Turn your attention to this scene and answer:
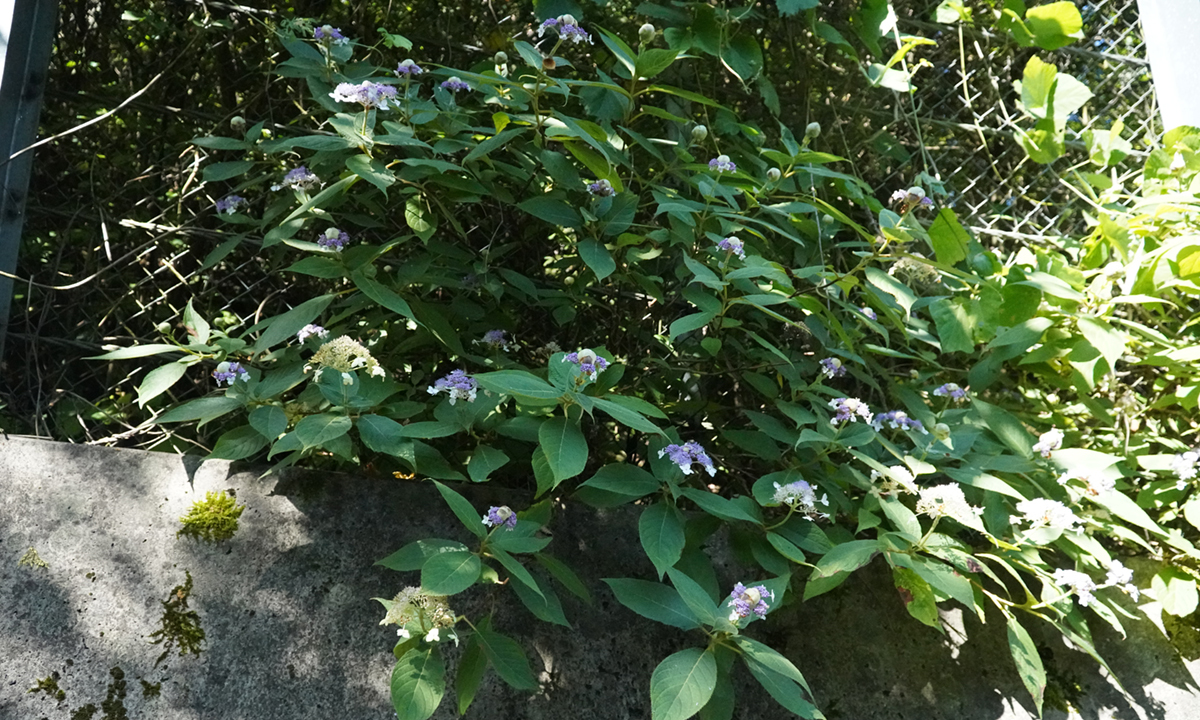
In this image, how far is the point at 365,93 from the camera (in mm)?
1633

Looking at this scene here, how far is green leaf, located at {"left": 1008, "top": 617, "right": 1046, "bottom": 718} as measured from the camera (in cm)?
174

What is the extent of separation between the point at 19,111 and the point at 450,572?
1576mm

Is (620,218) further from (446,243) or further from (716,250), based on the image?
(446,243)

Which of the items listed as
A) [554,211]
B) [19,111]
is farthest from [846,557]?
[19,111]

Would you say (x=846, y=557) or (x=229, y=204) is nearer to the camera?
(x=846, y=557)

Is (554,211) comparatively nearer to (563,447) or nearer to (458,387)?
(458,387)

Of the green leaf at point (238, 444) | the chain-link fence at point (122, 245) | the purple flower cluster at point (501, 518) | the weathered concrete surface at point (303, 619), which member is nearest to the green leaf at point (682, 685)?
the purple flower cluster at point (501, 518)

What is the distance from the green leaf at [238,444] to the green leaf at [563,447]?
0.69 metres

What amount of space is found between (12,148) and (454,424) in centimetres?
131

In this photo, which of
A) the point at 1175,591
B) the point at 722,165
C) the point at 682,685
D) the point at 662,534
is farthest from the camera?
the point at 1175,591

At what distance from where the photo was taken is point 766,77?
95.7 inches

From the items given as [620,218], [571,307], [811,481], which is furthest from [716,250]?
[811,481]

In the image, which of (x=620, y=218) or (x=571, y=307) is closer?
(x=620, y=218)

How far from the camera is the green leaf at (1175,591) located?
2146 mm
